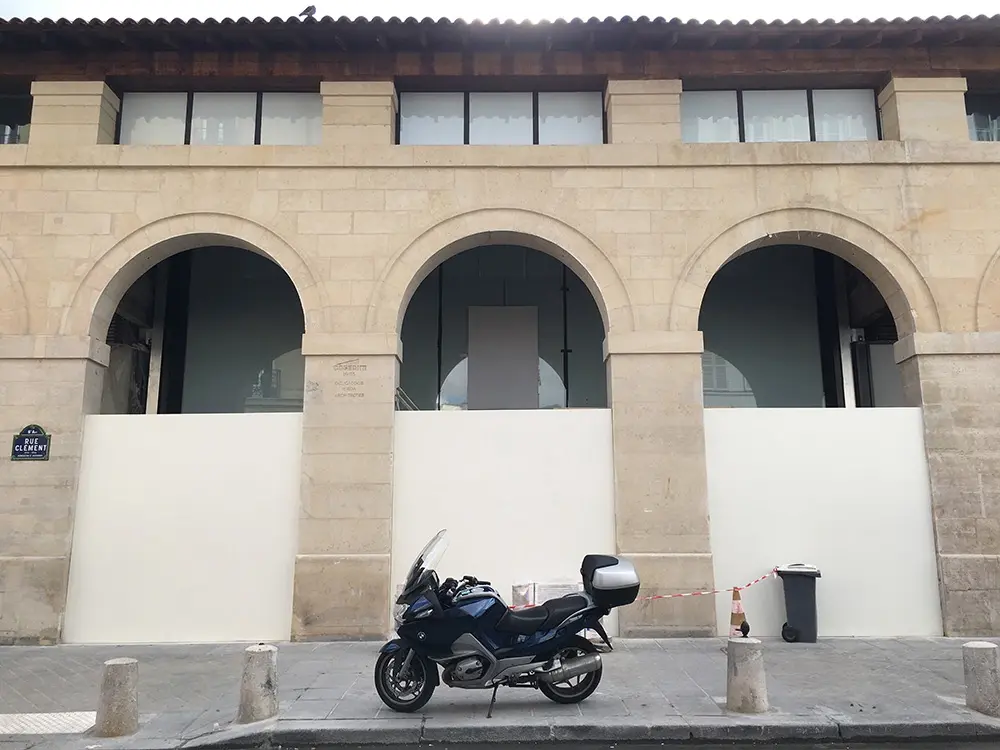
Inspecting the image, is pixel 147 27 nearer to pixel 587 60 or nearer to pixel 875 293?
pixel 587 60

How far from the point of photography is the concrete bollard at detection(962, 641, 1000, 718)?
603 centimetres

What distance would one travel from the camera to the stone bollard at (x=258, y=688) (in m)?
5.96

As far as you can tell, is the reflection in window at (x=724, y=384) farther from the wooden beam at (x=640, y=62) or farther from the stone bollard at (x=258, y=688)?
the stone bollard at (x=258, y=688)

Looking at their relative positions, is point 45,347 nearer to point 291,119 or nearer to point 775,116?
point 291,119

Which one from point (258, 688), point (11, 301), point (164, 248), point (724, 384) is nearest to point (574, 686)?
point (258, 688)

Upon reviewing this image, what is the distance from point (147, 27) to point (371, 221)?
404cm

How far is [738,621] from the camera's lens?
8867 mm

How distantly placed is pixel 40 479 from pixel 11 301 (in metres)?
2.53

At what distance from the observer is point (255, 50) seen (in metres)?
10.5

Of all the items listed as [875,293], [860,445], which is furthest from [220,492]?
[875,293]

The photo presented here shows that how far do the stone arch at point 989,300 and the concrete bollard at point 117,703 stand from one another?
1084cm

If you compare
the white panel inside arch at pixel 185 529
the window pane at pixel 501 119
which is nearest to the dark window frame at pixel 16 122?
the white panel inside arch at pixel 185 529

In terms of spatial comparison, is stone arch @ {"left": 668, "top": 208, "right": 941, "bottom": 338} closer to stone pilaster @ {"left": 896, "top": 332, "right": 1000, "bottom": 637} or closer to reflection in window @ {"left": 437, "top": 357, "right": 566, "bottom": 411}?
stone pilaster @ {"left": 896, "top": 332, "right": 1000, "bottom": 637}

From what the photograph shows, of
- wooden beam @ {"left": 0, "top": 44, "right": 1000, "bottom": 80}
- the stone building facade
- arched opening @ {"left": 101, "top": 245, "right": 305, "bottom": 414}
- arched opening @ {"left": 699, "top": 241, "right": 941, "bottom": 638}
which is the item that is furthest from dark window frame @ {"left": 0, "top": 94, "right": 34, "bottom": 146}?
arched opening @ {"left": 699, "top": 241, "right": 941, "bottom": 638}
